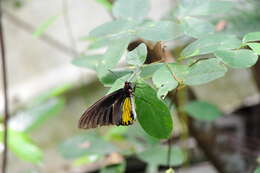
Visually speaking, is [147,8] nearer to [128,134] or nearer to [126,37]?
[126,37]

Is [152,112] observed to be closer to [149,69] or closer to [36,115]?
[149,69]

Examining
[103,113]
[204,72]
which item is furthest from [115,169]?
[204,72]

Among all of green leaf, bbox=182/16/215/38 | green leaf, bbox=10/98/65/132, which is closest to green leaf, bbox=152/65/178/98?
green leaf, bbox=182/16/215/38

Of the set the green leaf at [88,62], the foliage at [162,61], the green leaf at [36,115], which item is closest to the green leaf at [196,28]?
the foliage at [162,61]

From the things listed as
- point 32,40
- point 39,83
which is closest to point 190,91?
point 39,83

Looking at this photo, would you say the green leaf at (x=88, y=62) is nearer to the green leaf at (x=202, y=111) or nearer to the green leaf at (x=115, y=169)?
the green leaf at (x=115, y=169)

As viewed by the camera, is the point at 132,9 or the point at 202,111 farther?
the point at 202,111
